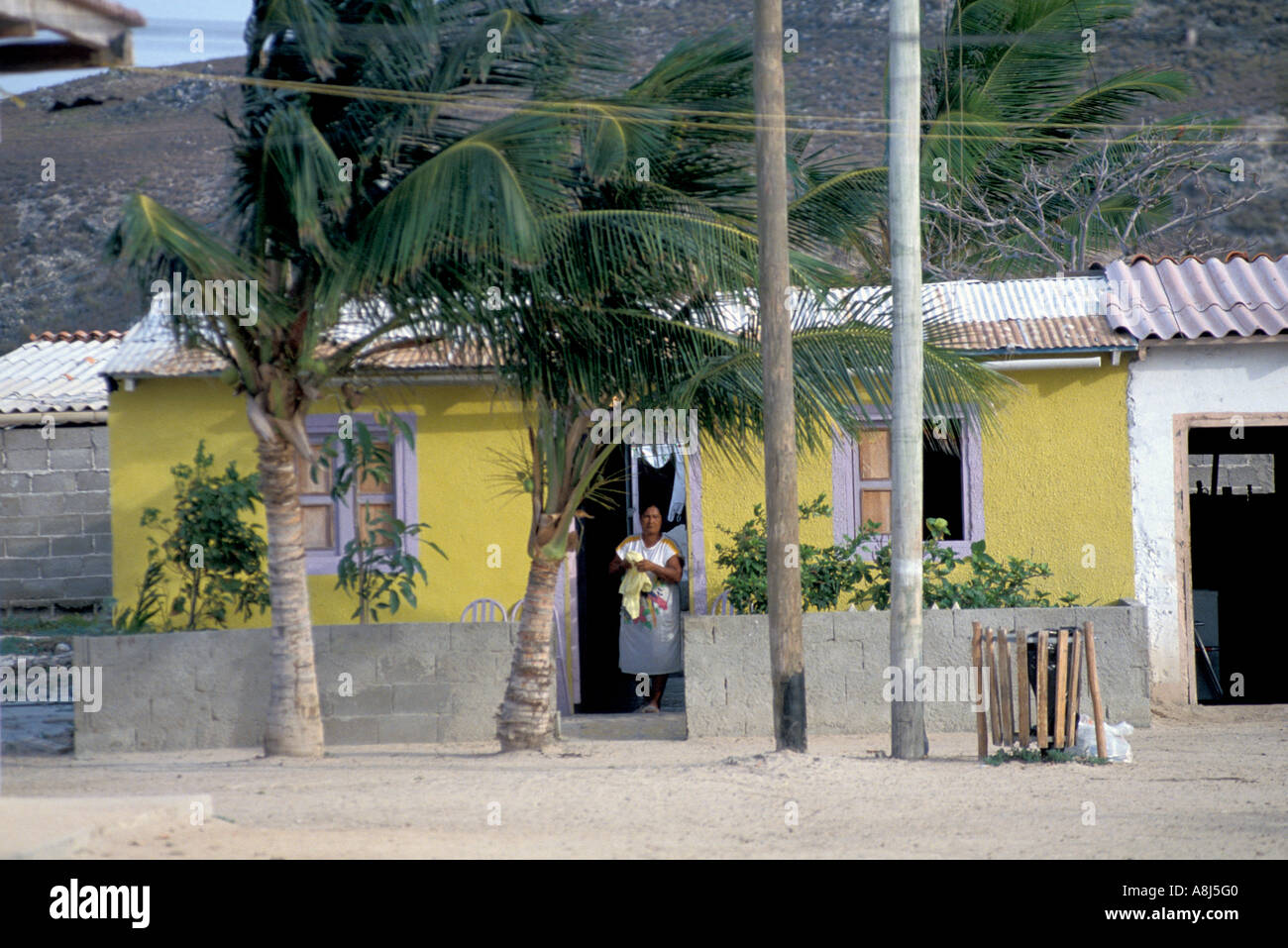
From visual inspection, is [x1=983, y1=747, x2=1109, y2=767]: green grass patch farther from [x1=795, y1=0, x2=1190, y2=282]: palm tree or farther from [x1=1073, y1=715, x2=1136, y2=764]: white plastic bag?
[x1=795, y1=0, x2=1190, y2=282]: palm tree

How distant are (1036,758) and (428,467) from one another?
5713mm

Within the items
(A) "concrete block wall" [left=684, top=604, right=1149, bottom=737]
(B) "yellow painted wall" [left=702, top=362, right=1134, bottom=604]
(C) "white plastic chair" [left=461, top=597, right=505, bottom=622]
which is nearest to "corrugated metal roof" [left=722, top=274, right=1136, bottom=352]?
(B) "yellow painted wall" [left=702, top=362, right=1134, bottom=604]

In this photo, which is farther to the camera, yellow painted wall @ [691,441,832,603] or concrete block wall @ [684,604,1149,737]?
yellow painted wall @ [691,441,832,603]

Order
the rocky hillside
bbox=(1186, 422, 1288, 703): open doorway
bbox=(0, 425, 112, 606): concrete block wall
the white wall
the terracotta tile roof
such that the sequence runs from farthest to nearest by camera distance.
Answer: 1. the rocky hillside
2. bbox=(0, 425, 112, 606): concrete block wall
3. bbox=(1186, 422, 1288, 703): open doorway
4. the white wall
5. the terracotta tile roof

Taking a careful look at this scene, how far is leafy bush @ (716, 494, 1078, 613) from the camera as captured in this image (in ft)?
33.3

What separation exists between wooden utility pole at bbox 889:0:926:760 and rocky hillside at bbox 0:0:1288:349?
69.1 ft

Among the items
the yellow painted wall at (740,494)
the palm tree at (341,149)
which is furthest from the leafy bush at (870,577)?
the palm tree at (341,149)

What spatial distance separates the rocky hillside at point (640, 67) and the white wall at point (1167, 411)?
18950mm

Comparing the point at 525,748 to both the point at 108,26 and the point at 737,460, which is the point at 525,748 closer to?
the point at 737,460

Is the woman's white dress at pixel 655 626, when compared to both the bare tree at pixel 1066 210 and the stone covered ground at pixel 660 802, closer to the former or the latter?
the stone covered ground at pixel 660 802

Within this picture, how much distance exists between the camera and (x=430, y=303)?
8.23m

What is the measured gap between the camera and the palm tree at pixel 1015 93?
17.8m

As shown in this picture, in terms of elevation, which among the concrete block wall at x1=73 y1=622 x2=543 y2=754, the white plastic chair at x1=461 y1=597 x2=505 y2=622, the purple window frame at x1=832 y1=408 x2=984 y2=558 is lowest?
the concrete block wall at x1=73 y1=622 x2=543 y2=754

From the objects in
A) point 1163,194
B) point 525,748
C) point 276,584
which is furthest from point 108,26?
point 1163,194
